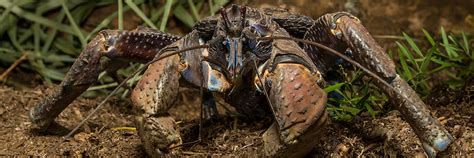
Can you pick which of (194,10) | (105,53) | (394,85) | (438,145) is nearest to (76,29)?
(194,10)

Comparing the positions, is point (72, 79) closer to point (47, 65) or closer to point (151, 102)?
point (151, 102)

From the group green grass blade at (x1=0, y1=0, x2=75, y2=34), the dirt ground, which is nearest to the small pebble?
the dirt ground

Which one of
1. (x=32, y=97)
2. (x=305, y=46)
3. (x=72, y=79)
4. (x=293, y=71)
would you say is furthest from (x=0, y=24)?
(x=293, y=71)

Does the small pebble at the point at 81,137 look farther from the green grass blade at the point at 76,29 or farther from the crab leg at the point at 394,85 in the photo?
the green grass blade at the point at 76,29

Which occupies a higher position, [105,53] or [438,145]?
[105,53]

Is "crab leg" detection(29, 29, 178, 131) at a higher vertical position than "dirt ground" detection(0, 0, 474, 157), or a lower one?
higher

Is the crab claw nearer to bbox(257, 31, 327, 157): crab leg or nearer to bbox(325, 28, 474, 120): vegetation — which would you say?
bbox(257, 31, 327, 157): crab leg

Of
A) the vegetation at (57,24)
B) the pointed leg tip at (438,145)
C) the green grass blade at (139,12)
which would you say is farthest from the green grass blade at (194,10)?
the pointed leg tip at (438,145)

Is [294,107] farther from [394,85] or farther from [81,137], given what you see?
[81,137]
